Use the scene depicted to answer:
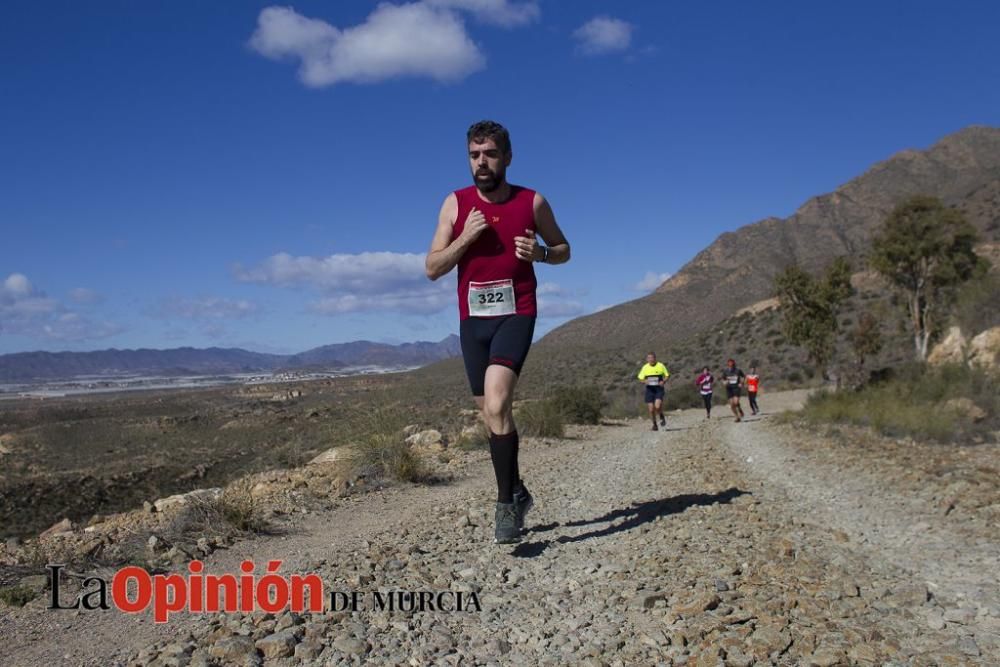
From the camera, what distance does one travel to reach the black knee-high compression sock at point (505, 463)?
169 inches

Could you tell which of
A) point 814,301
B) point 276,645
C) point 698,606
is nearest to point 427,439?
point 698,606

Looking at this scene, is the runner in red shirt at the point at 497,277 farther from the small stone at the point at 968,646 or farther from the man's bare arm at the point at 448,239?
the small stone at the point at 968,646

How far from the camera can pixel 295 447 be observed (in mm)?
23719

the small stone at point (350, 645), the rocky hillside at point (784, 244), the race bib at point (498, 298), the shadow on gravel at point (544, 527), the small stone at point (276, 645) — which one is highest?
the rocky hillside at point (784, 244)

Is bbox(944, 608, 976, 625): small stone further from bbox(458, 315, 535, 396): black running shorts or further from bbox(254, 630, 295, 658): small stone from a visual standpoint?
bbox(254, 630, 295, 658): small stone

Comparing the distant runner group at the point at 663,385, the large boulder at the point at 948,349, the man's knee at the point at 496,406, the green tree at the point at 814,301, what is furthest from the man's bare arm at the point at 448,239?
the green tree at the point at 814,301

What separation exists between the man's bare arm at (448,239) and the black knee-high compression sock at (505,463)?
1.03 m

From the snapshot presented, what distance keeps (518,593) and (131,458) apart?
32.4m

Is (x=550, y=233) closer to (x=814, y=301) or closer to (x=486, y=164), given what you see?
(x=486, y=164)

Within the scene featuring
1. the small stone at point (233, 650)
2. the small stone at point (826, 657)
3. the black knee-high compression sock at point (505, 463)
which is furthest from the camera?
the black knee-high compression sock at point (505, 463)

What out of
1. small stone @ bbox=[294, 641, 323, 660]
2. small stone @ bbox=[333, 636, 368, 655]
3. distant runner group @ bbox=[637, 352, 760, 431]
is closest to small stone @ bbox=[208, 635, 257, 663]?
small stone @ bbox=[294, 641, 323, 660]

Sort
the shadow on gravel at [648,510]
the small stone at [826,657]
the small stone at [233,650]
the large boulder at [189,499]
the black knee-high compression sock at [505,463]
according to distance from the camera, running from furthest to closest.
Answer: the large boulder at [189,499] < the shadow on gravel at [648,510] < the black knee-high compression sock at [505,463] < the small stone at [233,650] < the small stone at [826,657]

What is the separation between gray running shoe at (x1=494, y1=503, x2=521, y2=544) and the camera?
4219 mm

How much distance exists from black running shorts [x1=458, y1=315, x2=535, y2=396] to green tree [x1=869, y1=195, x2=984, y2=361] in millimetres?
24614
